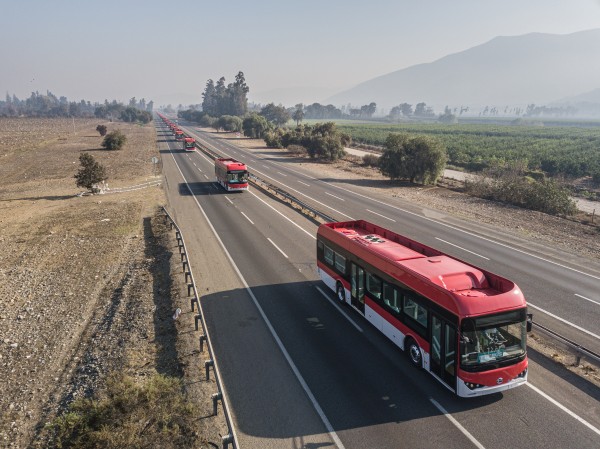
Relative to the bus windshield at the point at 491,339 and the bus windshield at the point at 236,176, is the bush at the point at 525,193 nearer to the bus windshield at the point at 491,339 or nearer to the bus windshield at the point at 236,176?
the bus windshield at the point at 236,176

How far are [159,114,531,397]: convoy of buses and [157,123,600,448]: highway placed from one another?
2.66 ft

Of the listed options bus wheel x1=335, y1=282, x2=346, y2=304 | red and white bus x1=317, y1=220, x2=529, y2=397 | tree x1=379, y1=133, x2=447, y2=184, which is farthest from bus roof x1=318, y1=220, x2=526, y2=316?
tree x1=379, y1=133, x2=447, y2=184

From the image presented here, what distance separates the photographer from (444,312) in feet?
36.2

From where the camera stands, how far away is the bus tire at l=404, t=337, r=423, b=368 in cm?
1257

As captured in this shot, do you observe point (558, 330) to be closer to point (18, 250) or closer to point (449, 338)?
point (449, 338)

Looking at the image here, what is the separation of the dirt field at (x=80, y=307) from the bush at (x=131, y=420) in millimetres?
483

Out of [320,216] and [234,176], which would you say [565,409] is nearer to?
[320,216]

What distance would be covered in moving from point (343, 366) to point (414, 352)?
2.30 meters

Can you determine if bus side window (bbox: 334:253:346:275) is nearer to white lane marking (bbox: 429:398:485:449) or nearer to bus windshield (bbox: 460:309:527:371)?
white lane marking (bbox: 429:398:485:449)

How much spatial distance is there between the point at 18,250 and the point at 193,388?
20.2 metres

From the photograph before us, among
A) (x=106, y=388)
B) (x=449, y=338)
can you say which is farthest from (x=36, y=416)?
(x=449, y=338)

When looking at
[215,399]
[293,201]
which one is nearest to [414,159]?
[293,201]

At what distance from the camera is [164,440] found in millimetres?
9805

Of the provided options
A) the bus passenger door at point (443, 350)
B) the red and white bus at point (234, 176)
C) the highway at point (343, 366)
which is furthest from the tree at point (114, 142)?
the bus passenger door at point (443, 350)
